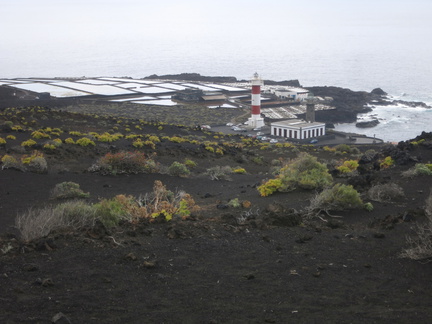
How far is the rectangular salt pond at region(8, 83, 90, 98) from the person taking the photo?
2790 inches

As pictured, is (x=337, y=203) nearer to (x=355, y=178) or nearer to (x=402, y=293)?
(x=355, y=178)

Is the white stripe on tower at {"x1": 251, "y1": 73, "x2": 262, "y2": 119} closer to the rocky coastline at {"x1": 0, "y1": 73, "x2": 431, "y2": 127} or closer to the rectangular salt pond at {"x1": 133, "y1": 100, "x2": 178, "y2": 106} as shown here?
the rocky coastline at {"x1": 0, "y1": 73, "x2": 431, "y2": 127}

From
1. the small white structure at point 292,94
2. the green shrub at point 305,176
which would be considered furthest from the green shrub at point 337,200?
the small white structure at point 292,94

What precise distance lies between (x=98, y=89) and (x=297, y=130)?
34.1 meters

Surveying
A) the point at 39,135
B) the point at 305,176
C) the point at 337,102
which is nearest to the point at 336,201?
the point at 305,176

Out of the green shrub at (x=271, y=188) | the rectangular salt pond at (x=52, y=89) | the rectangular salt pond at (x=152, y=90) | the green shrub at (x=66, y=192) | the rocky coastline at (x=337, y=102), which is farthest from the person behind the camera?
the rectangular salt pond at (x=152, y=90)

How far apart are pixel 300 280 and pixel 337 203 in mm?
→ 4608

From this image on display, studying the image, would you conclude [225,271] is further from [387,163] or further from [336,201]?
[387,163]

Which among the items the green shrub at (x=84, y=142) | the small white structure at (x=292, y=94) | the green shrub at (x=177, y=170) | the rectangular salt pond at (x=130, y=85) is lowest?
the small white structure at (x=292, y=94)

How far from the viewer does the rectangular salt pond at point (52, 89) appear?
70.9m

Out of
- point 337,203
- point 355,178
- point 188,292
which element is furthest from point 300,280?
point 355,178

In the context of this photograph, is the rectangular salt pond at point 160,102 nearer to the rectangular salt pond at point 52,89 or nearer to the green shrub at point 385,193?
the rectangular salt pond at point 52,89

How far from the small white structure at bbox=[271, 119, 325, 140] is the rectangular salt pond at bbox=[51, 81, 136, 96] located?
26878 millimetres

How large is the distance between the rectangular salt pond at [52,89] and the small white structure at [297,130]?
28214 millimetres
